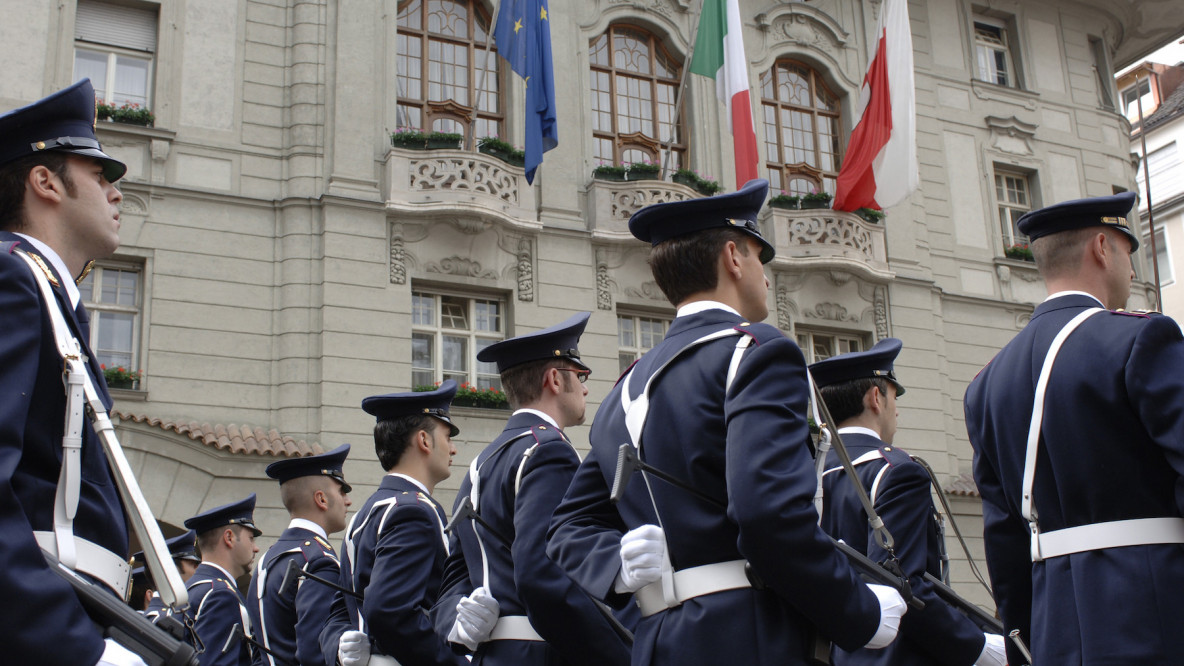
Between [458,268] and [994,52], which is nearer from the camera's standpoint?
[458,268]

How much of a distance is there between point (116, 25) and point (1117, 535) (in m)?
17.0

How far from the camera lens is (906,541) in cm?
529

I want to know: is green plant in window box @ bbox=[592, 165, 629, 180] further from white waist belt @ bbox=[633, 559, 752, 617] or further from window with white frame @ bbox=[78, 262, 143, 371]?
white waist belt @ bbox=[633, 559, 752, 617]

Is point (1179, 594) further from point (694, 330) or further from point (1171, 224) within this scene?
point (1171, 224)

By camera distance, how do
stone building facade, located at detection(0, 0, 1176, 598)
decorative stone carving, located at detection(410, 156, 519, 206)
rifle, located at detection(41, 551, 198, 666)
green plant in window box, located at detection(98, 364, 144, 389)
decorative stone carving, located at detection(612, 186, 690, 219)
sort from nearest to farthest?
rifle, located at detection(41, 551, 198, 666)
green plant in window box, located at detection(98, 364, 144, 389)
stone building facade, located at detection(0, 0, 1176, 598)
decorative stone carving, located at detection(410, 156, 519, 206)
decorative stone carving, located at detection(612, 186, 690, 219)

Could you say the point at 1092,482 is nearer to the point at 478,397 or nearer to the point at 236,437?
the point at 236,437

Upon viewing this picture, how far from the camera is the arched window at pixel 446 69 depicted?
18.8 metres

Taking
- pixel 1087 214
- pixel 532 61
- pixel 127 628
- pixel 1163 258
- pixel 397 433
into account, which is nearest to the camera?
pixel 127 628

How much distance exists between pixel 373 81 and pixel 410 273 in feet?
10.3

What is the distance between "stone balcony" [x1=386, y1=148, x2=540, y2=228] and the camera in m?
17.4

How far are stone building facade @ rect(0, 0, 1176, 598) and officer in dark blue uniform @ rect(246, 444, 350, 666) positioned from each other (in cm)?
702

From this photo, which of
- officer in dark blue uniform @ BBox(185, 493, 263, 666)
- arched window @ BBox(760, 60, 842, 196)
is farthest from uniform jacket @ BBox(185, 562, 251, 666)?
arched window @ BBox(760, 60, 842, 196)

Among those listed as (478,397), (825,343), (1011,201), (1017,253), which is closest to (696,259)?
(478,397)

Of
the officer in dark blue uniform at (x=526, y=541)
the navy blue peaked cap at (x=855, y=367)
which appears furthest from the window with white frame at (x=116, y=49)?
the navy blue peaked cap at (x=855, y=367)
